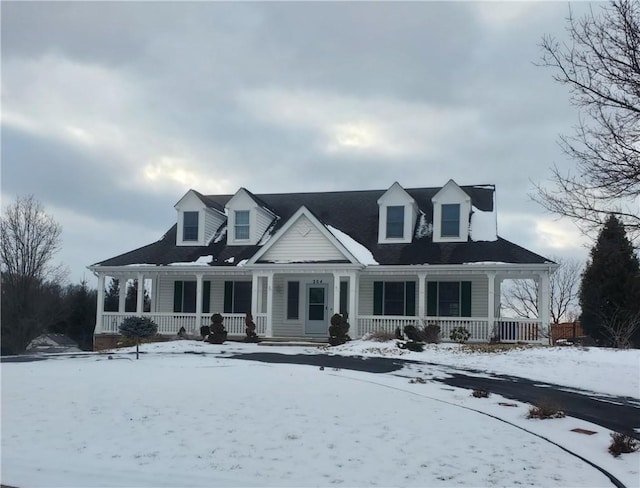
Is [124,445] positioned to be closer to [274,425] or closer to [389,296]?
[274,425]

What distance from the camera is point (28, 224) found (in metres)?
34.5

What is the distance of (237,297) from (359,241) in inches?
220

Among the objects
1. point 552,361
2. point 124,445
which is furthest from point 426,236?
point 124,445

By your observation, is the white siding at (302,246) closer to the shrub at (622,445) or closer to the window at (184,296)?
the window at (184,296)

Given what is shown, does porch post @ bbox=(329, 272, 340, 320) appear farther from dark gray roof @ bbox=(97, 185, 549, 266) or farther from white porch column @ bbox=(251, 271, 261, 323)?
white porch column @ bbox=(251, 271, 261, 323)

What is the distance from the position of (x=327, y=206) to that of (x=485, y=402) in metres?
17.9

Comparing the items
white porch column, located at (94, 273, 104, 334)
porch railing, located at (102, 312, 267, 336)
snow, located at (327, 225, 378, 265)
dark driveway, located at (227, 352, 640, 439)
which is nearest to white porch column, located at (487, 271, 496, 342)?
snow, located at (327, 225, 378, 265)

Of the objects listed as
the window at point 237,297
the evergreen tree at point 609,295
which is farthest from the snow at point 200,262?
the evergreen tree at point 609,295

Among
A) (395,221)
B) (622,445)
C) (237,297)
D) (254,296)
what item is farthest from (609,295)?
(622,445)

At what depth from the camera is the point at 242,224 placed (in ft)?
85.8

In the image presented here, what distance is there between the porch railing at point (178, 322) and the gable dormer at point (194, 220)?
3.49 m

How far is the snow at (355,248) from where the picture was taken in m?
22.7

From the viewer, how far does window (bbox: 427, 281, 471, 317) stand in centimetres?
2309

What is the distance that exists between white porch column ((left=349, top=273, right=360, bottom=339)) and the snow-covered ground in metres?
9.09
